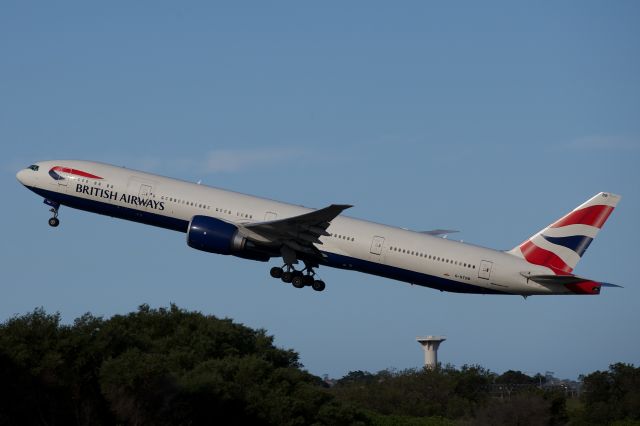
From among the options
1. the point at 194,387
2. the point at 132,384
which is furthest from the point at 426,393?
the point at 132,384

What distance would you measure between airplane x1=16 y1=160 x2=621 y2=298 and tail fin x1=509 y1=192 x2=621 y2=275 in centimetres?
5

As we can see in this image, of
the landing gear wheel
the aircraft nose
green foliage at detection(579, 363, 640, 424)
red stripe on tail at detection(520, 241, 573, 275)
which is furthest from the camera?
green foliage at detection(579, 363, 640, 424)

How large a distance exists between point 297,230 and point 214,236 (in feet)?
14.1

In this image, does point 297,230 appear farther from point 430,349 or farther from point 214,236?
point 430,349

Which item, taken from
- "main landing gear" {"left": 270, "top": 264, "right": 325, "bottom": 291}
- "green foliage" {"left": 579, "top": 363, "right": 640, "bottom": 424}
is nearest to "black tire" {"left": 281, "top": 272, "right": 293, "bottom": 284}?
"main landing gear" {"left": 270, "top": 264, "right": 325, "bottom": 291}

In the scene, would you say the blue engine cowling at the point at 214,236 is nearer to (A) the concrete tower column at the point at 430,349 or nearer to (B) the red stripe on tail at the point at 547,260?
(B) the red stripe on tail at the point at 547,260

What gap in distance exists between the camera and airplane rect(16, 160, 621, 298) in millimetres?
57812

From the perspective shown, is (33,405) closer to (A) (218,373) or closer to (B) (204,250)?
(B) (204,250)

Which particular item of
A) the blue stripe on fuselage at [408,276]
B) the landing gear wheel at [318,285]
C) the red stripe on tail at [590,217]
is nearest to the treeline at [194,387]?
the landing gear wheel at [318,285]

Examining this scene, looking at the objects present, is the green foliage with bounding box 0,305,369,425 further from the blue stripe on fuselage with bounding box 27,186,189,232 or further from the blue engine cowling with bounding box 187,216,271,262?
the blue engine cowling with bounding box 187,216,271,262

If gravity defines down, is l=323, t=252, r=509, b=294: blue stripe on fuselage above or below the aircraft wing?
below

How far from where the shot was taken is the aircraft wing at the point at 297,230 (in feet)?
187

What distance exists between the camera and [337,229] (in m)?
59.3

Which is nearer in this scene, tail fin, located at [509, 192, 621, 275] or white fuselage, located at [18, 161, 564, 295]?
white fuselage, located at [18, 161, 564, 295]
